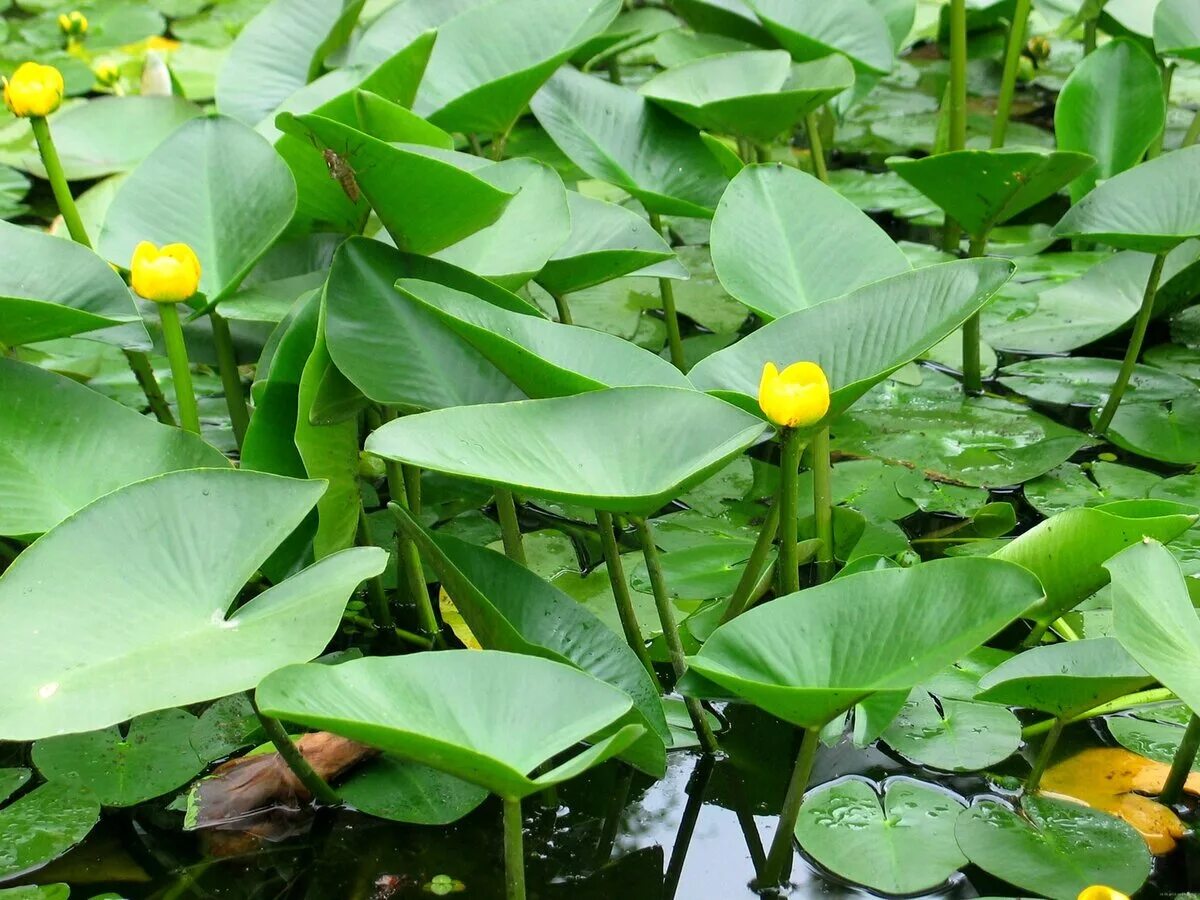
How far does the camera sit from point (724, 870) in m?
1.03

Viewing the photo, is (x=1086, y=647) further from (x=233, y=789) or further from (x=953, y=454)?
(x=233, y=789)

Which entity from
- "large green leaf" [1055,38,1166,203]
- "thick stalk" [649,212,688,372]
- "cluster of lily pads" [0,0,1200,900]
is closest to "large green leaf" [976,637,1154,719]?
"cluster of lily pads" [0,0,1200,900]

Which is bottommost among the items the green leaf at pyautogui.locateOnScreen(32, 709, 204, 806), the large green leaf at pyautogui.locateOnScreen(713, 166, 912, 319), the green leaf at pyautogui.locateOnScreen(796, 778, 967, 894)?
the green leaf at pyautogui.locateOnScreen(32, 709, 204, 806)

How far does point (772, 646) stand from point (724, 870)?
0.81 feet

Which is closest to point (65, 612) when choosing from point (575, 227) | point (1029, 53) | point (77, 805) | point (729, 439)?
point (77, 805)

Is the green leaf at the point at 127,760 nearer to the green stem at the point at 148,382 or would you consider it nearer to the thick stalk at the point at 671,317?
the green stem at the point at 148,382

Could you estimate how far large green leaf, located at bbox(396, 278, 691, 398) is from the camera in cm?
97

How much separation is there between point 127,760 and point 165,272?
0.45 metres

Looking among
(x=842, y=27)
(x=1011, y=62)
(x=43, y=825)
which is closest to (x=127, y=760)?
(x=43, y=825)

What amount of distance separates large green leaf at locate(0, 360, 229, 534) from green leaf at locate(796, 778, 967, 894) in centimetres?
62

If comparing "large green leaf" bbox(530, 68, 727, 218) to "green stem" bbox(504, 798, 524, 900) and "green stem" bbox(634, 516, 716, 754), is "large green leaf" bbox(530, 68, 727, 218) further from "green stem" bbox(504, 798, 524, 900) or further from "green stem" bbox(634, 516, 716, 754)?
"green stem" bbox(504, 798, 524, 900)

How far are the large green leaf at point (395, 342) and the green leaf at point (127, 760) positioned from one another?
1.26 ft

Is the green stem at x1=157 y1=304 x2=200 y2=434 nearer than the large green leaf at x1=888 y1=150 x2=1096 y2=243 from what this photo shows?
Yes

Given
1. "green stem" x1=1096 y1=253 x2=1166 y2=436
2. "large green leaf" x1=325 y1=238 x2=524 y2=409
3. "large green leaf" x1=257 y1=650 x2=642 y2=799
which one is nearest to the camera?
"large green leaf" x1=257 y1=650 x2=642 y2=799
